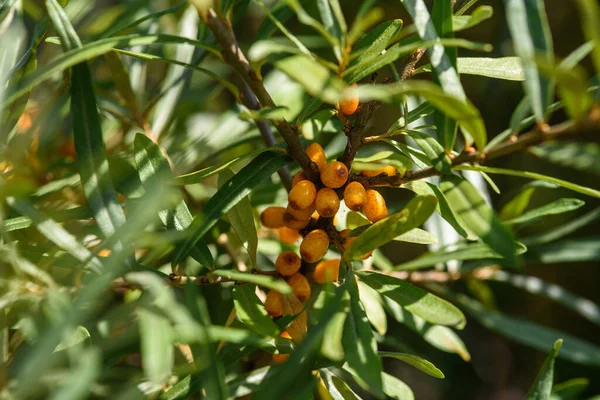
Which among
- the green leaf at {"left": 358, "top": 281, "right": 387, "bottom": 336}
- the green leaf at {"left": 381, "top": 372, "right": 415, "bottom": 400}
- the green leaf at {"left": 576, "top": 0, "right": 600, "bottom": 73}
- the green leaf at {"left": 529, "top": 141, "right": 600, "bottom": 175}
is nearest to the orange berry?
the green leaf at {"left": 358, "top": 281, "right": 387, "bottom": 336}

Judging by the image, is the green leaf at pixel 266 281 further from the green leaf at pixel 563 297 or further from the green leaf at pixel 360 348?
the green leaf at pixel 563 297

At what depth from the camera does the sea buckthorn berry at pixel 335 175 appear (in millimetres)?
628

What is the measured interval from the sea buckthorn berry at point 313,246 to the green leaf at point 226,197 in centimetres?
9

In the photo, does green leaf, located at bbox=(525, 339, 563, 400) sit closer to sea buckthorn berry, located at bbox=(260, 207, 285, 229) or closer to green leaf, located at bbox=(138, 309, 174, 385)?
sea buckthorn berry, located at bbox=(260, 207, 285, 229)

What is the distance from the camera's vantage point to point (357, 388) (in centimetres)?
138

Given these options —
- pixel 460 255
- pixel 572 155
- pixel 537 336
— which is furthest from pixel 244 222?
pixel 537 336

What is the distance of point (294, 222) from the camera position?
70 cm

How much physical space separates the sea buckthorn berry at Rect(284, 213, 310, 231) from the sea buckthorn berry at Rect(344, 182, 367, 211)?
79 millimetres

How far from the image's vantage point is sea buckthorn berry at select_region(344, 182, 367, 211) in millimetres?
616

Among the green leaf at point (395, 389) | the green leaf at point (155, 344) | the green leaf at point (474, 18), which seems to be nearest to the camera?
the green leaf at point (155, 344)

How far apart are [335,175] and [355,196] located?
0.11 feet

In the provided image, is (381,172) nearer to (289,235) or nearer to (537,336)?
(289,235)

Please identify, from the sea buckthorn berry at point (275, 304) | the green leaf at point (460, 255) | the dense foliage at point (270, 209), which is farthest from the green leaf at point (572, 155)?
the sea buckthorn berry at point (275, 304)

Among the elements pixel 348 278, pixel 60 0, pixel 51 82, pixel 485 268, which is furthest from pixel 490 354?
pixel 60 0
